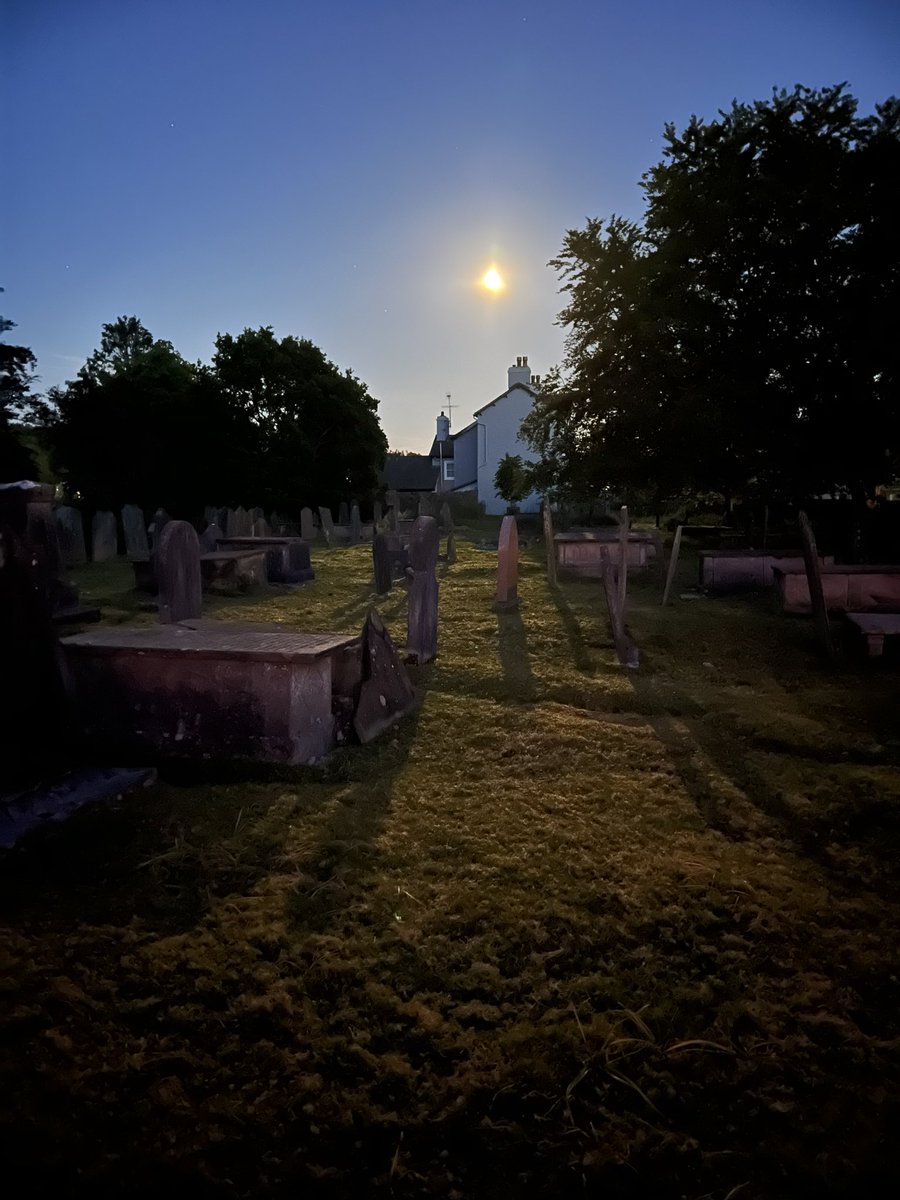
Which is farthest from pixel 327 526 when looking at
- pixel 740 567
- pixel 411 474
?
pixel 411 474

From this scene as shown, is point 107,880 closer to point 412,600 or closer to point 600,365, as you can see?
point 412,600

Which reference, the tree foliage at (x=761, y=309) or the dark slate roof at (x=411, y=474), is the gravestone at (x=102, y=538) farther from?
the dark slate roof at (x=411, y=474)

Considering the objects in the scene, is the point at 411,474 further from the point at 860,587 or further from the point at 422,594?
the point at 422,594

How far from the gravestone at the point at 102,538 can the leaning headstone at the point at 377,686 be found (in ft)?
57.6

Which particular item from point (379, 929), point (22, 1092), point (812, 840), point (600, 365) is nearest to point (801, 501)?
point (600, 365)

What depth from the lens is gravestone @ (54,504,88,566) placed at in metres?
18.6

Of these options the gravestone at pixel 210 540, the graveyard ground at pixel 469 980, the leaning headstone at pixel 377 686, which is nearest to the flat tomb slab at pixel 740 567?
the graveyard ground at pixel 469 980

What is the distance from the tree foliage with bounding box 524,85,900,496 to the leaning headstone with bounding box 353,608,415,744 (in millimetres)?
15657

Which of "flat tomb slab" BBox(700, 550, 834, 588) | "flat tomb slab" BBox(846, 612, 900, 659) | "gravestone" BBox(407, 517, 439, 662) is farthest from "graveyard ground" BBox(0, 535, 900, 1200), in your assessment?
"flat tomb slab" BBox(700, 550, 834, 588)

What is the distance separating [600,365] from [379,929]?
2204 centimetres

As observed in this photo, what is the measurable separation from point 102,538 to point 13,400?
9703 mm

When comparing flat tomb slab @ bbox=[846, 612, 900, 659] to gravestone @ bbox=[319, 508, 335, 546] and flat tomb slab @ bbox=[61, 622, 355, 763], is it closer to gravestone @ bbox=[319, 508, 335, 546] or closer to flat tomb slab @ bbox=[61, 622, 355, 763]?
flat tomb slab @ bbox=[61, 622, 355, 763]

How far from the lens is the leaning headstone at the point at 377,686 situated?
19.2ft

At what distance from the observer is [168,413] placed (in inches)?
1232
